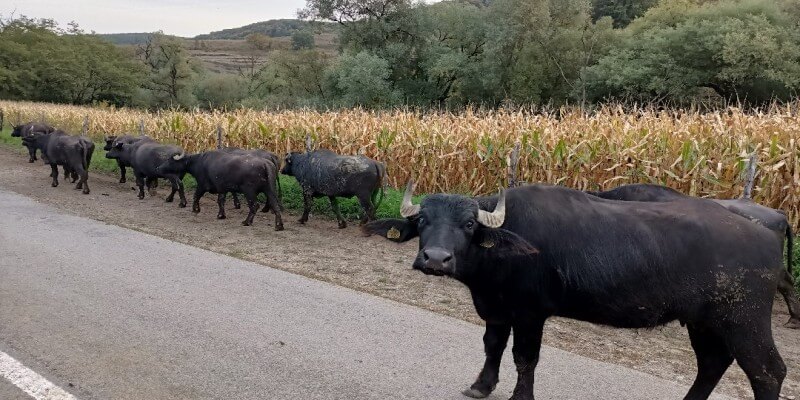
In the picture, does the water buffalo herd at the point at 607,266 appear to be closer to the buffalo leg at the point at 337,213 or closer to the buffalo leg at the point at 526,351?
the buffalo leg at the point at 526,351

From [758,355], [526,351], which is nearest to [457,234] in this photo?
[526,351]

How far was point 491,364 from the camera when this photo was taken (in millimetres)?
4398

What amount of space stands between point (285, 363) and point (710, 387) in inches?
127

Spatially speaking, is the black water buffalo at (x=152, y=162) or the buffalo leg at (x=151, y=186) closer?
the black water buffalo at (x=152, y=162)

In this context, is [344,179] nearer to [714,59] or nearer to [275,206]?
[275,206]

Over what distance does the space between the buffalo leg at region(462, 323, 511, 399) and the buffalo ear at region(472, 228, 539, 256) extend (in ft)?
2.77

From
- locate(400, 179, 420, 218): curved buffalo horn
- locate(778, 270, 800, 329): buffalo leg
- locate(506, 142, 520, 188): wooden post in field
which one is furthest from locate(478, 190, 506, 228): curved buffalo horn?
locate(506, 142, 520, 188): wooden post in field

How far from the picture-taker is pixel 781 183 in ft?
Result: 27.2

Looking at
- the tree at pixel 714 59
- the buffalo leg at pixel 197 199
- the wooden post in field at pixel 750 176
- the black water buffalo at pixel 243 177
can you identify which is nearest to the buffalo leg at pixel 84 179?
the buffalo leg at pixel 197 199

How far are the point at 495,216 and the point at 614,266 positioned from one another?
2.68 feet

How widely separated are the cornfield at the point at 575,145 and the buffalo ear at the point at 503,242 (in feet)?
20.3

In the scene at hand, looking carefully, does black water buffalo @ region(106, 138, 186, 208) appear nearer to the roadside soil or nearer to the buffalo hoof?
the roadside soil

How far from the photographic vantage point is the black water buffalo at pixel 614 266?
3.60m

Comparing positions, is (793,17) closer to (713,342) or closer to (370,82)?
(370,82)
